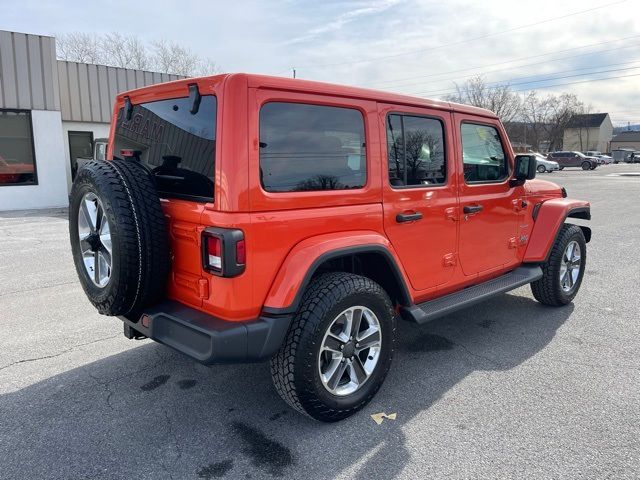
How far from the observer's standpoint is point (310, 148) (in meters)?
2.82

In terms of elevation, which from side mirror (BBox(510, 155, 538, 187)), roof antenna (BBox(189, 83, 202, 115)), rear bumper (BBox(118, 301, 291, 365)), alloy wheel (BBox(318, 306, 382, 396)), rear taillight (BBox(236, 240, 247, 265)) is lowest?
alloy wheel (BBox(318, 306, 382, 396))

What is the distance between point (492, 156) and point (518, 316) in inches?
65.9

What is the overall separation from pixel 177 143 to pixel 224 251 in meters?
0.84

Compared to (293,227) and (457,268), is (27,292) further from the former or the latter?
(457,268)

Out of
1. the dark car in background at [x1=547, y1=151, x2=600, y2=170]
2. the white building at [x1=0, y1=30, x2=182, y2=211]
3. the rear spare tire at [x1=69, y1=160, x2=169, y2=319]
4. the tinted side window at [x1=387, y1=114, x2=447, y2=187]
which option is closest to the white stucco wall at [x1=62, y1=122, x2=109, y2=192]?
the white building at [x1=0, y1=30, x2=182, y2=211]

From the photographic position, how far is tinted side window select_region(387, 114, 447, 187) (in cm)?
327

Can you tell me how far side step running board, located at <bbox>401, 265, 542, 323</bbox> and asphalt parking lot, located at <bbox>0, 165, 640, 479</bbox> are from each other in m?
0.47

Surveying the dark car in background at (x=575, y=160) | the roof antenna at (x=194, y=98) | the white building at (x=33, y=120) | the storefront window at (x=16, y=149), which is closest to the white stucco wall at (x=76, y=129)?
the white building at (x=33, y=120)

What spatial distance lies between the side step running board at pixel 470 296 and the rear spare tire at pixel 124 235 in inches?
67.8

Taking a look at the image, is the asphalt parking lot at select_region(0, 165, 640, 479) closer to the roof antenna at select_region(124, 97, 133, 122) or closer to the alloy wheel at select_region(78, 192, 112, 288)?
the alloy wheel at select_region(78, 192, 112, 288)

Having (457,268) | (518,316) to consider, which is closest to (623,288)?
(518,316)

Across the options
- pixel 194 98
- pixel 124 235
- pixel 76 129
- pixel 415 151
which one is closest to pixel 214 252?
pixel 124 235

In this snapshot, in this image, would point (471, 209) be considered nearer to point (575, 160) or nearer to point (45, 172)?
point (45, 172)

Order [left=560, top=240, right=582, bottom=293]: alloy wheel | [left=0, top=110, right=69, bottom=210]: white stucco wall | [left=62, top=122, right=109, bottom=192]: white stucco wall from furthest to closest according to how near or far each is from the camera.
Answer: [left=62, top=122, right=109, bottom=192]: white stucco wall
[left=0, top=110, right=69, bottom=210]: white stucco wall
[left=560, top=240, right=582, bottom=293]: alloy wheel
